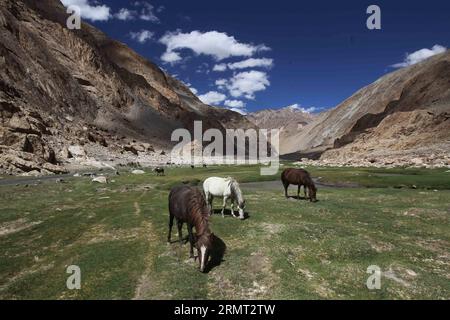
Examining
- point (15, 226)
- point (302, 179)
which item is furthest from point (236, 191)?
point (15, 226)

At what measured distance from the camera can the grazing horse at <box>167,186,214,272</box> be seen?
15.8 m

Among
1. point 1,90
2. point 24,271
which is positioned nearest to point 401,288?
point 24,271

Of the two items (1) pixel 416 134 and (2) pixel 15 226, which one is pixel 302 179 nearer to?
(2) pixel 15 226

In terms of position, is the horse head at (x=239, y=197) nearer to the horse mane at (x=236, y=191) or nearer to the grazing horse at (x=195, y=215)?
the horse mane at (x=236, y=191)

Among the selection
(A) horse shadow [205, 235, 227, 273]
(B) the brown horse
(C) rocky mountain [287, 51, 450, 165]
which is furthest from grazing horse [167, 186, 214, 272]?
(C) rocky mountain [287, 51, 450, 165]

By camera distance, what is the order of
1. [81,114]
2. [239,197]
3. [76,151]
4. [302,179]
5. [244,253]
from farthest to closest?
[81,114] < [76,151] < [302,179] < [239,197] < [244,253]

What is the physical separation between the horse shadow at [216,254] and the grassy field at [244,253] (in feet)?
0.90

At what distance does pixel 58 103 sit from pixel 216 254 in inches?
5503

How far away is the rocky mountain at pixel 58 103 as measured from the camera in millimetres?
84250

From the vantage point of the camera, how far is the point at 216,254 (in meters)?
18.0

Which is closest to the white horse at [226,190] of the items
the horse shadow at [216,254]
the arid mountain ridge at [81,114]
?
the horse shadow at [216,254]

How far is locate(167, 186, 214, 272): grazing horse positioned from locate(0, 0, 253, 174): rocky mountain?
62082 millimetres

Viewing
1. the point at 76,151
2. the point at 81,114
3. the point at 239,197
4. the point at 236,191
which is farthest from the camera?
the point at 81,114

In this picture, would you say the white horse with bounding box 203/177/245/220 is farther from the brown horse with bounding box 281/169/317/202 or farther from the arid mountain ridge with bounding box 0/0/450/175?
the arid mountain ridge with bounding box 0/0/450/175
